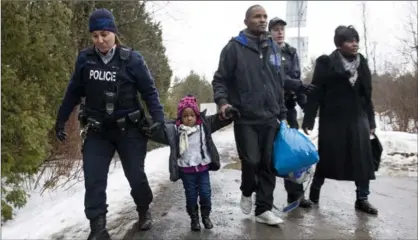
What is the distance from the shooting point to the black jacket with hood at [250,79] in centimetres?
431

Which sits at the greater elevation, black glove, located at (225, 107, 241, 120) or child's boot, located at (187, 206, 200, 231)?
black glove, located at (225, 107, 241, 120)

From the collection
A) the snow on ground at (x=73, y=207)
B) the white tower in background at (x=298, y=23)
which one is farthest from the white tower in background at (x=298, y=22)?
the snow on ground at (x=73, y=207)

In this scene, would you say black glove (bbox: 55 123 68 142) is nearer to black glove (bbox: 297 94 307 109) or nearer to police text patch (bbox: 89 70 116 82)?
police text patch (bbox: 89 70 116 82)

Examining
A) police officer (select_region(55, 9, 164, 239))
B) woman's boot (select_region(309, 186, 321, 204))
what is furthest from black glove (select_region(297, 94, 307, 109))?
police officer (select_region(55, 9, 164, 239))

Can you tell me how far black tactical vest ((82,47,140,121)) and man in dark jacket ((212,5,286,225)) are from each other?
94 cm

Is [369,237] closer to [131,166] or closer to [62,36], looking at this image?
[131,166]

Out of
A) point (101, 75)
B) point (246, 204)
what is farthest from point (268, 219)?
point (101, 75)

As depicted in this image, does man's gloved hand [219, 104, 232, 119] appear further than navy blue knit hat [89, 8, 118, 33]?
Yes

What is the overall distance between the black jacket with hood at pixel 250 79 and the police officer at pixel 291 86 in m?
0.60

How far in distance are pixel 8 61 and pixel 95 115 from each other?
82.6 inches

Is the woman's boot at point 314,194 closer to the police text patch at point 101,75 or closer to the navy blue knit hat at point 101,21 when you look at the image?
the police text patch at point 101,75

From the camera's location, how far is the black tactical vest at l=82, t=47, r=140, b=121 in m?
3.74

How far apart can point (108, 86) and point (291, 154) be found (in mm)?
1884

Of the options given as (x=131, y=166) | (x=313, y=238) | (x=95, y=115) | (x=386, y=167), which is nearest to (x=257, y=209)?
(x=313, y=238)
